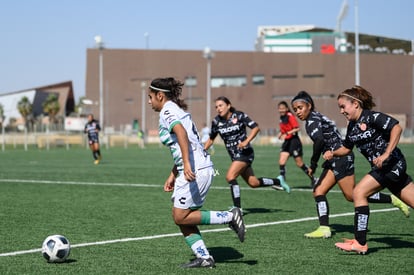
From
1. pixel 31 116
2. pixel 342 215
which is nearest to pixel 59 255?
pixel 342 215

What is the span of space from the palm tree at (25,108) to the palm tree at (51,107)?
2602mm

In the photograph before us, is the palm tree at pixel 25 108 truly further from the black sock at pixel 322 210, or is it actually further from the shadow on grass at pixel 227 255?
the shadow on grass at pixel 227 255

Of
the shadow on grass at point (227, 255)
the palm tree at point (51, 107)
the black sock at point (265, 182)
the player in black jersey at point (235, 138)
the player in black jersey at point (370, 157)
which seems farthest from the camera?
the palm tree at point (51, 107)

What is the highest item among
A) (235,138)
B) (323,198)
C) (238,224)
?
(235,138)

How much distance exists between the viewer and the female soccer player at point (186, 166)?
7.56m

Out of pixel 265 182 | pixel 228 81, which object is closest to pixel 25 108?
pixel 228 81

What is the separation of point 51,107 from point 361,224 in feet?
435

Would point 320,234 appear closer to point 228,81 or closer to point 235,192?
point 235,192

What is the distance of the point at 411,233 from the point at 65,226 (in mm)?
5109

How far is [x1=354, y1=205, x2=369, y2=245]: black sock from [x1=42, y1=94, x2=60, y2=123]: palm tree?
131 m

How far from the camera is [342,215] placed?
12977 millimetres

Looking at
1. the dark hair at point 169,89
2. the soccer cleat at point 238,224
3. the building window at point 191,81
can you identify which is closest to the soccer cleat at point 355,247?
the soccer cleat at point 238,224

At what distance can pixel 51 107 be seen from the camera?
137625 mm

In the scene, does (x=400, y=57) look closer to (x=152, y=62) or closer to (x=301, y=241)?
(x=152, y=62)
